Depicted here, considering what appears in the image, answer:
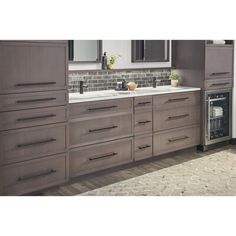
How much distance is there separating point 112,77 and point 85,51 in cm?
38

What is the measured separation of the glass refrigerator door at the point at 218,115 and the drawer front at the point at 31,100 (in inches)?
68.7

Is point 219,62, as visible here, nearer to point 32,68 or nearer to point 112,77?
point 112,77

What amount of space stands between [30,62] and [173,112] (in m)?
1.58

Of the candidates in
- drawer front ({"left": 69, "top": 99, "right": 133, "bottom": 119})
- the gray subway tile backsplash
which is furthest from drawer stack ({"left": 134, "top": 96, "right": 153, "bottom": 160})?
the gray subway tile backsplash

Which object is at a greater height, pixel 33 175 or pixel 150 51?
pixel 150 51

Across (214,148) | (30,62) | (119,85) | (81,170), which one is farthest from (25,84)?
(214,148)

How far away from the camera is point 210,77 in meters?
3.69

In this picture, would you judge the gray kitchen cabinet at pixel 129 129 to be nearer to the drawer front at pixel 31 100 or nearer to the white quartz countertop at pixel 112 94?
the white quartz countertop at pixel 112 94

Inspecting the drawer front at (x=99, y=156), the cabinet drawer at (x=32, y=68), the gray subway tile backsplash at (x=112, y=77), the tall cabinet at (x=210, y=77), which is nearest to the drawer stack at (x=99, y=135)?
the drawer front at (x=99, y=156)

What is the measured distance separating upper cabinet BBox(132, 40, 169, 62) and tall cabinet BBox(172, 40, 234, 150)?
Answer: 0.35ft

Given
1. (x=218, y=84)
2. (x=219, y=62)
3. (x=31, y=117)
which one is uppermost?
(x=219, y=62)

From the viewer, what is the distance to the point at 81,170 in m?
2.87

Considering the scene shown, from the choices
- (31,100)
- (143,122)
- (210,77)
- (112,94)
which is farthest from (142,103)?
(31,100)
